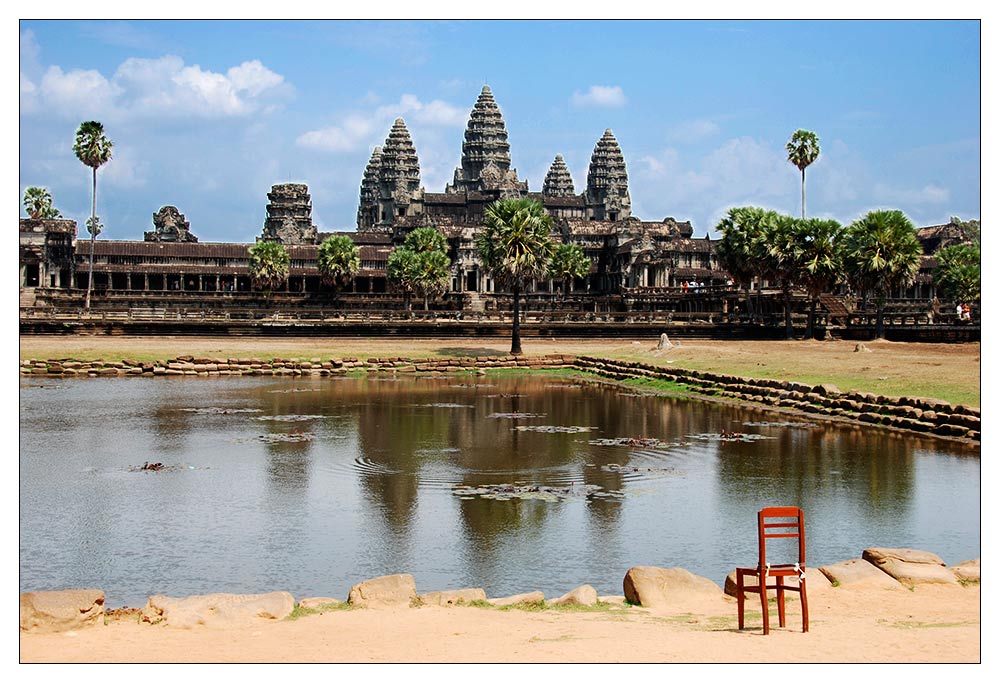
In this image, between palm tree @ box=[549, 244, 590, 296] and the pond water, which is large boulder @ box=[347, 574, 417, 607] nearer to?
the pond water

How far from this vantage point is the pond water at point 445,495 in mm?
16188

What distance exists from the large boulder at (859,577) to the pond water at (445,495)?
157 centimetres

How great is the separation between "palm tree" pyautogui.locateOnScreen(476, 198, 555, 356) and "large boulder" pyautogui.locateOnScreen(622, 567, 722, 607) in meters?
45.3

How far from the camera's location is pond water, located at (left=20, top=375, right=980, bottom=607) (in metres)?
16.2

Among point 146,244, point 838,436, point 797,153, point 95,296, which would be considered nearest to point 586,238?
point 797,153

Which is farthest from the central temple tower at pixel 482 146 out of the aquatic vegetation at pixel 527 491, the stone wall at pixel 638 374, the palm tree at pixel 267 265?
the aquatic vegetation at pixel 527 491

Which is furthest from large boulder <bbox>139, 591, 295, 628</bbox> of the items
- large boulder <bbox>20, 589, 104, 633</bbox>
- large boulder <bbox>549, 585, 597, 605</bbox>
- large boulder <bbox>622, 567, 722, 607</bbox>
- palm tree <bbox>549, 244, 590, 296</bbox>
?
palm tree <bbox>549, 244, 590, 296</bbox>

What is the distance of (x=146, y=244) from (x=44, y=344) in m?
48.2

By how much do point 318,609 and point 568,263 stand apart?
93.7m

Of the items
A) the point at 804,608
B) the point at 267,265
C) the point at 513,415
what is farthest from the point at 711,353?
the point at 267,265

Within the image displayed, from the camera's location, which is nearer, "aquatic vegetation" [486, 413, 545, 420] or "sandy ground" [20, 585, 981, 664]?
"sandy ground" [20, 585, 981, 664]

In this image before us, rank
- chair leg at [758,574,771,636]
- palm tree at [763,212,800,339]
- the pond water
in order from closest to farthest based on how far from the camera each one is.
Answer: chair leg at [758,574,771,636], the pond water, palm tree at [763,212,800,339]

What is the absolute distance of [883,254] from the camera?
66438 mm

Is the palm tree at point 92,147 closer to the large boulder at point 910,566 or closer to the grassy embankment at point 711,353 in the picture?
the grassy embankment at point 711,353
